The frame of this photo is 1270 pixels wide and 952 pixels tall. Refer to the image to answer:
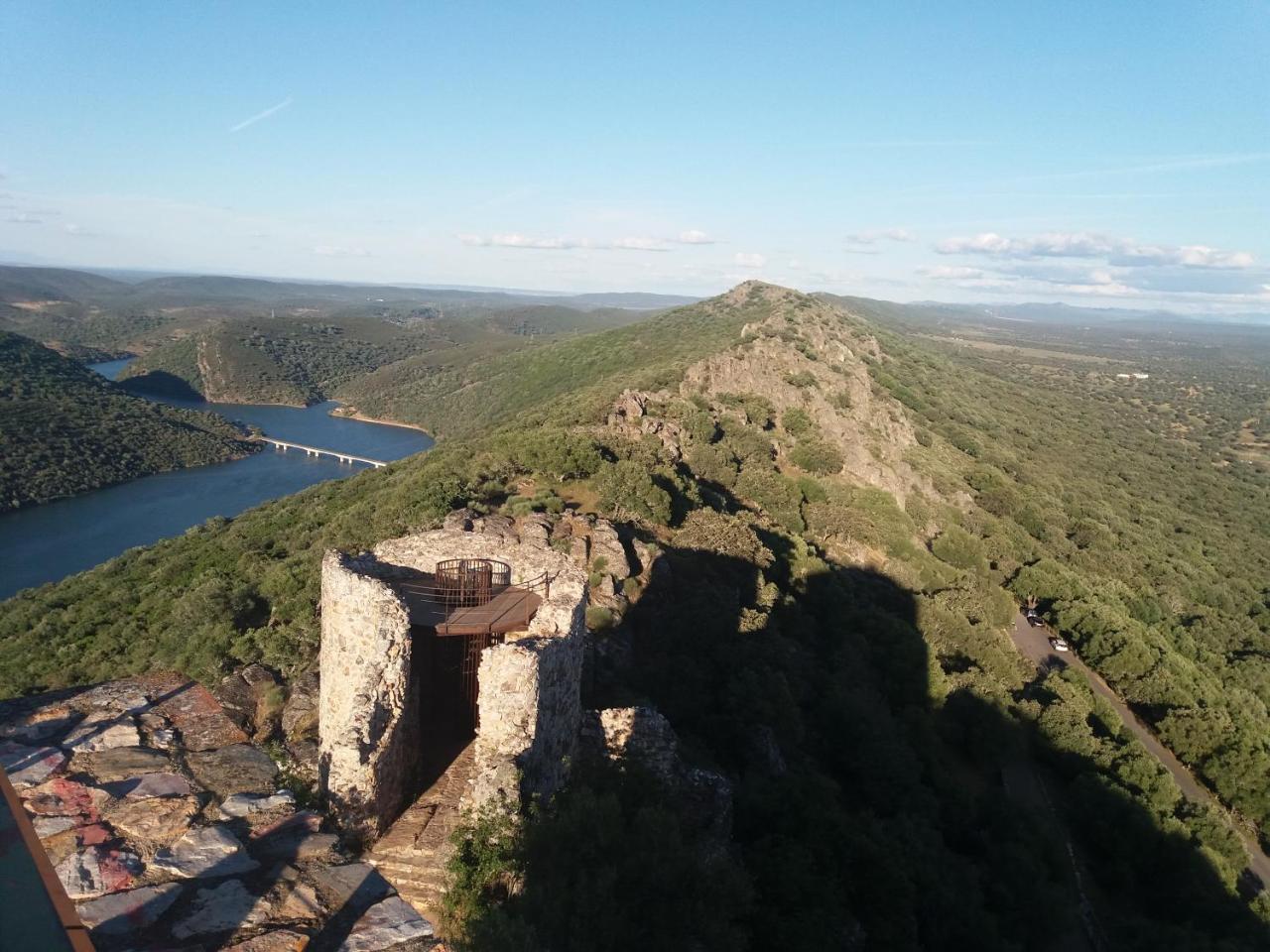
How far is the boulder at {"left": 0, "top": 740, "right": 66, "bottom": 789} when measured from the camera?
5.77 meters

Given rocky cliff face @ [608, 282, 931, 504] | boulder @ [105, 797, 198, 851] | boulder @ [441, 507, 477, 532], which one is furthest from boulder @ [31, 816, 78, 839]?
rocky cliff face @ [608, 282, 931, 504]

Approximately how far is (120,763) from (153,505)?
74593 mm

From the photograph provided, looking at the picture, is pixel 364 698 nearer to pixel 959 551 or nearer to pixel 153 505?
pixel 959 551

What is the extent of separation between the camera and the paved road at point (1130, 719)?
2006cm

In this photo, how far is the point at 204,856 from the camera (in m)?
5.07

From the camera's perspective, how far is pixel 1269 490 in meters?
60.3

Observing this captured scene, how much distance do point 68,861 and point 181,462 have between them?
89585 millimetres

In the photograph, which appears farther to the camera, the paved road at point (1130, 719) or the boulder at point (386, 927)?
the paved road at point (1130, 719)

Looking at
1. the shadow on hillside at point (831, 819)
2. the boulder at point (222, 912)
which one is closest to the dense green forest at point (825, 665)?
the shadow on hillside at point (831, 819)

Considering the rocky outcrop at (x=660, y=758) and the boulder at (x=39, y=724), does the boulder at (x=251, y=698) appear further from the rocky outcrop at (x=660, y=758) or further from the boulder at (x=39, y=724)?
the rocky outcrop at (x=660, y=758)

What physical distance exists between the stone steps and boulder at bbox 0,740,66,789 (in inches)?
108

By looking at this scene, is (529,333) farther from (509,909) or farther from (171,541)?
(509,909)

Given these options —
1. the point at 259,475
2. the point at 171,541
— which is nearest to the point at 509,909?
the point at 171,541

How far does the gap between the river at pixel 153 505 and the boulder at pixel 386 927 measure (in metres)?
62.4
